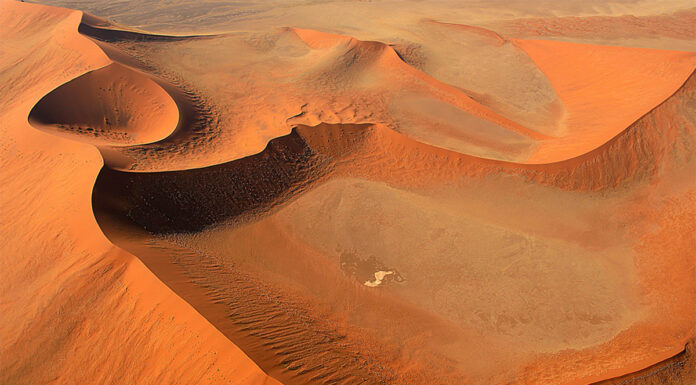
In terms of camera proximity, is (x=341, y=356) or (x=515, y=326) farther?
(x=515, y=326)

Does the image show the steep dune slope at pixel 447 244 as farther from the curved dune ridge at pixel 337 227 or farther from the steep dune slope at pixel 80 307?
the steep dune slope at pixel 80 307

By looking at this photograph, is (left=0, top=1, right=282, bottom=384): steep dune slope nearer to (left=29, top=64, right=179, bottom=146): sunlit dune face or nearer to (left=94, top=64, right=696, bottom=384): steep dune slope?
(left=94, top=64, right=696, bottom=384): steep dune slope

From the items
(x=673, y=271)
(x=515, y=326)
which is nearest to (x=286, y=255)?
(x=515, y=326)

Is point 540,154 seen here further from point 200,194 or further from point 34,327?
point 34,327

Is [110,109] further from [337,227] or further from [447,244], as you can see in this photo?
[447,244]

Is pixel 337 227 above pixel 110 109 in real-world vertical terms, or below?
below

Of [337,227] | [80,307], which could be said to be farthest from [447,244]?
[80,307]
